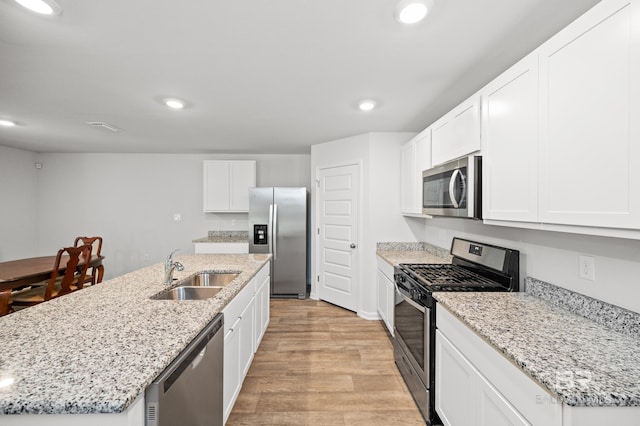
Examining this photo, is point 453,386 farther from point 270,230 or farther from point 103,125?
point 103,125

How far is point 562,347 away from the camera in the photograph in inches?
42.8

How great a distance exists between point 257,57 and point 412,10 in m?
0.99

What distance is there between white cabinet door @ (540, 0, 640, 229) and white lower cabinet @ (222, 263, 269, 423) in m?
1.81

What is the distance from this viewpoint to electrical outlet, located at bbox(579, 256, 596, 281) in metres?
1.40

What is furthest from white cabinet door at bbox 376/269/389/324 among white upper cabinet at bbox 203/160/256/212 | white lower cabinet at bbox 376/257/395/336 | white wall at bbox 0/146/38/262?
white wall at bbox 0/146/38/262

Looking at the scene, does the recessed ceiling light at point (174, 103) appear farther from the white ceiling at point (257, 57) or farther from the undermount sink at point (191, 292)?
the undermount sink at point (191, 292)

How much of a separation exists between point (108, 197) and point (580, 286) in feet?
21.7

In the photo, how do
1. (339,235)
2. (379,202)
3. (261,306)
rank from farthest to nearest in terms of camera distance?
(339,235), (379,202), (261,306)

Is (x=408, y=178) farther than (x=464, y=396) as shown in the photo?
Yes

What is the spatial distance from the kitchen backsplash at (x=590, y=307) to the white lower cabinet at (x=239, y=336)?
6.24 ft

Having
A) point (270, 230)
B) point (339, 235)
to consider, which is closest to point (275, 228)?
point (270, 230)

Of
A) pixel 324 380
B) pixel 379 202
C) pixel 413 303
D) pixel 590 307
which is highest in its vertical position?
pixel 379 202

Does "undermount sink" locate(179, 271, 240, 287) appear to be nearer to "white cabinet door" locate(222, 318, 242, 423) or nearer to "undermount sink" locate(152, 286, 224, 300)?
"undermount sink" locate(152, 286, 224, 300)

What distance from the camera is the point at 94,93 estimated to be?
8.18 ft
